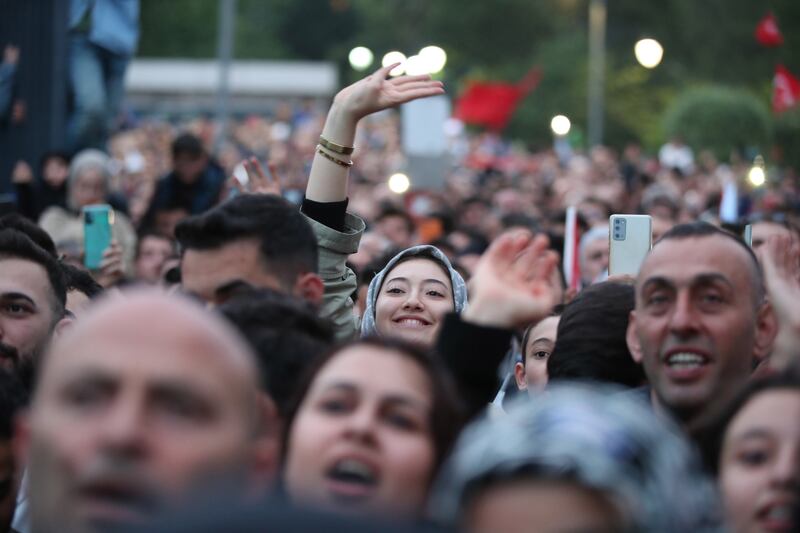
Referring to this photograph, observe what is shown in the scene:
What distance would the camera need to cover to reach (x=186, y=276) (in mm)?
4852

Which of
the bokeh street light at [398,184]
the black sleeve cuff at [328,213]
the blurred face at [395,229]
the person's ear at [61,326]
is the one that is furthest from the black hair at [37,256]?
the bokeh street light at [398,184]

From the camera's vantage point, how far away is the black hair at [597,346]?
17.9 ft

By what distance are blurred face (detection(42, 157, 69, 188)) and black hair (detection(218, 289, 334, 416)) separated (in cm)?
771

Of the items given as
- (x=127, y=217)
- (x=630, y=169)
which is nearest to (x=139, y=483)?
(x=127, y=217)

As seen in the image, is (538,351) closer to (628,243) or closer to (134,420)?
(628,243)

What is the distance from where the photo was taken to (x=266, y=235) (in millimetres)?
4824

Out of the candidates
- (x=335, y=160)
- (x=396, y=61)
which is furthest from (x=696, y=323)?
(x=396, y=61)

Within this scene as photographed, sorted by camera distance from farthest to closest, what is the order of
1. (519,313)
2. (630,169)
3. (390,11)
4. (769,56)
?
(390,11)
(769,56)
(630,169)
(519,313)

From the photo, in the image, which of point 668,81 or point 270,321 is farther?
point 668,81

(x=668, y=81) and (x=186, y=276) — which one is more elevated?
(x=668, y=81)

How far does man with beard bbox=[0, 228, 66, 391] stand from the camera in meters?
5.77

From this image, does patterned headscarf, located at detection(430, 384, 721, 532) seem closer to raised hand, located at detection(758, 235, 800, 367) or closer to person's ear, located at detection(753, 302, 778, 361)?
raised hand, located at detection(758, 235, 800, 367)

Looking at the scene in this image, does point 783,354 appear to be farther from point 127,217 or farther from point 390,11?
point 390,11

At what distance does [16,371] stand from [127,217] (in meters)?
6.50
